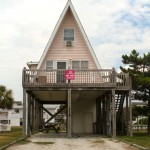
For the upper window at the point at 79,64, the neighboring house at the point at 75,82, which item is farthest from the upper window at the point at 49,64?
the upper window at the point at 79,64

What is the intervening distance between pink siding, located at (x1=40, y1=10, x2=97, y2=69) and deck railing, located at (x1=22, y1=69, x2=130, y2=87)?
3.23 m

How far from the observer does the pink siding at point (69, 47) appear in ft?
111

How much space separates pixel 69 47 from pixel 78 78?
4.68 meters

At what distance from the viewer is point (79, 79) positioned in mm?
30016

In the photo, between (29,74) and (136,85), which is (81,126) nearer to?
(136,85)

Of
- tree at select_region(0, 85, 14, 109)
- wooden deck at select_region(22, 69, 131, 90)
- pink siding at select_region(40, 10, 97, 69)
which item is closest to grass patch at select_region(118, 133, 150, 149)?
wooden deck at select_region(22, 69, 131, 90)

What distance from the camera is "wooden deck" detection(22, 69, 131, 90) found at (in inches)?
1110

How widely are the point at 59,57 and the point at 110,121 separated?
23.8 ft

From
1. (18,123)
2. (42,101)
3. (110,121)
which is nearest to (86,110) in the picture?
(42,101)

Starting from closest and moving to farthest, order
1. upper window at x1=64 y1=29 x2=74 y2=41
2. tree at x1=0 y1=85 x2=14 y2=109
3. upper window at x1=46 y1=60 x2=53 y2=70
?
upper window at x1=46 y1=60 x2=53 y2=70 < upper window at x1=64 y1=29 x2=74 y2=41 < tree at x1=0 y1=85 x2=14 y2=109

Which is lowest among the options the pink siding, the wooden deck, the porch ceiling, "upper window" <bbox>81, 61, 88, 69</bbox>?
the porch ceiling

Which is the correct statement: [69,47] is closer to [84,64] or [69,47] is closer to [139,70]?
[84,64]

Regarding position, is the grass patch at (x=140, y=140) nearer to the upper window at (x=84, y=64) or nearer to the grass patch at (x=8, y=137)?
the grass patch at (x=8, y=137)

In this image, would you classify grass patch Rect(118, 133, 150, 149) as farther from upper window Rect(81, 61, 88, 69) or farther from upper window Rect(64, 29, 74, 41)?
upper window Rect(64, 29, 74, 41)
